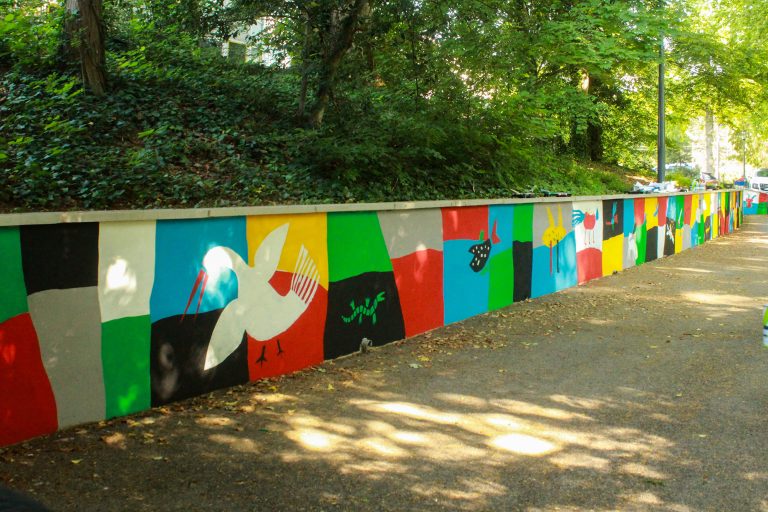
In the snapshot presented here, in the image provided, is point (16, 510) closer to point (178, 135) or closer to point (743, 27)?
point (178, 135)

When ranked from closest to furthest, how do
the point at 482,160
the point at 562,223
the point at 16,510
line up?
the point at 16,510 → the point at 562,223 → the point at 482,160

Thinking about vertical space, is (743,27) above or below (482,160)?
above

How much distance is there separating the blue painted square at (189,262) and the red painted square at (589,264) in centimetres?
850

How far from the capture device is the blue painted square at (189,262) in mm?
5668

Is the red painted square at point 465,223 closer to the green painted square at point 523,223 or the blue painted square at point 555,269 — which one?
the green painted square at point 523,223

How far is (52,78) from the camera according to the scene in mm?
13008

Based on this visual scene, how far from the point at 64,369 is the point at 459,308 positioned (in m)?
5.68

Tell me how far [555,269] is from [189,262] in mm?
7865

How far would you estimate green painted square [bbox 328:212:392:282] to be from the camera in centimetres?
748

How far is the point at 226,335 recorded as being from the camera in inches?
245

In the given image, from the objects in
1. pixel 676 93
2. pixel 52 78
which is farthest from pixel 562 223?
pixel 676 93

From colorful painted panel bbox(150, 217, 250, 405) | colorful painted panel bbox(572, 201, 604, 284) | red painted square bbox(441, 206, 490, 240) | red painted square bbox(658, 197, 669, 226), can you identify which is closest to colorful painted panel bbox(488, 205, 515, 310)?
red painted square bbox(441, 206, 490, 240)

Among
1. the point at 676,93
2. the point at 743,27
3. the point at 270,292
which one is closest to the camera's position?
the point at 270,292

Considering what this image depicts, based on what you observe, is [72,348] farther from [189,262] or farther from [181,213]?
[181,213]
